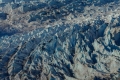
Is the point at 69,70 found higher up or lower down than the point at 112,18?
lower down

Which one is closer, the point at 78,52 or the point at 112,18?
the point at 78,52

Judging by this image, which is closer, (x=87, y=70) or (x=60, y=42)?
(x=87, y=70)

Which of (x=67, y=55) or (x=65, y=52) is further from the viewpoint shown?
(x=65, y=52)

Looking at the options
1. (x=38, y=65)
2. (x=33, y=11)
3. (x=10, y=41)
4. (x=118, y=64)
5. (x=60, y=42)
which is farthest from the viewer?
(x=33, y=11)

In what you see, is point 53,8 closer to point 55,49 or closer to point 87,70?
point 55,49

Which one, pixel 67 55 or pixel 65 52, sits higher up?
pixel 65 52

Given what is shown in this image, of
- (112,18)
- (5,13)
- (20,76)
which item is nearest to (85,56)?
(20,76)

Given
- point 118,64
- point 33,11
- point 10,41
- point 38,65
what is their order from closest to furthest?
point 118,64
point 38,65
point 10,41
point 33,11

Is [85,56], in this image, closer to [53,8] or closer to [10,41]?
[10,41]

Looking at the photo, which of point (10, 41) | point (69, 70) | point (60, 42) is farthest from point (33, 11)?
point (69, 70)
